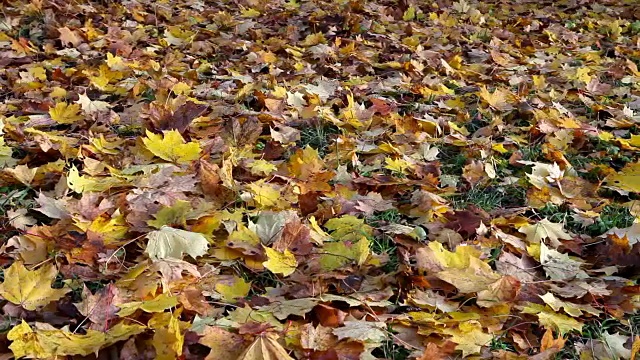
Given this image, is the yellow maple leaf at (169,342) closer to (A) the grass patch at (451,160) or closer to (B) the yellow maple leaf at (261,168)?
(B) the yellow maple leaf at (261,168)

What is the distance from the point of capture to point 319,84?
321 centimetres

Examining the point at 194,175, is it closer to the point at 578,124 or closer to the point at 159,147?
the point at 159,147

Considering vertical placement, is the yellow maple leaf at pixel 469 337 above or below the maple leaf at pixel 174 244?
above

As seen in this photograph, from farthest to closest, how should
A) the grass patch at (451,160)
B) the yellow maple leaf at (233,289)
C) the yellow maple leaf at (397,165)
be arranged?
Result: the grass patch at (451,160), the yellow maple leaf at (397,165), the yellow maple leaf at (233,289)

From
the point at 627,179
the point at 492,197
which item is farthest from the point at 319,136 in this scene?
the point at 627,179

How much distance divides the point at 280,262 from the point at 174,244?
0.30 m

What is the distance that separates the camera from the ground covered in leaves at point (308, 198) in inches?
60.4

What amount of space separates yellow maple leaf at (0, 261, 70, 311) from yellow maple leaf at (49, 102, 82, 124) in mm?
1192

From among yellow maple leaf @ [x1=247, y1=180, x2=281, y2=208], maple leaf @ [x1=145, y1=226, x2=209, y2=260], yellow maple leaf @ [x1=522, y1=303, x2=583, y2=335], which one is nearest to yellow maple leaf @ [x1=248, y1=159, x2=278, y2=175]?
yellow maple leaf @ [x1=247, y1=180, x2=281, y2=208]

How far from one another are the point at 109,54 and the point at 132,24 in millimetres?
928

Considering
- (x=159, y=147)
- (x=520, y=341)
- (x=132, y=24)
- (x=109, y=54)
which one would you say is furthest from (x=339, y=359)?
(x=132, y=24)

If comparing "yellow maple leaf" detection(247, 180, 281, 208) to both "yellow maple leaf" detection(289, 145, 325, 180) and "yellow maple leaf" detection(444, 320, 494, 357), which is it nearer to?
"yellow maple leaf" detection(289, 145, 325, 180)

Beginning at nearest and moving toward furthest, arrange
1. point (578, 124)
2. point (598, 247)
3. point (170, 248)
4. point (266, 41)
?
point (170, 248)
point (598, 247)
point (578, 124)
point (266, 41)

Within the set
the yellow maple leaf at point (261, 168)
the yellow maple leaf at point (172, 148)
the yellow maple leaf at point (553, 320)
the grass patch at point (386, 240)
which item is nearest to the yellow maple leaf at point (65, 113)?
the yellow maple leaf at point (172, 148)
